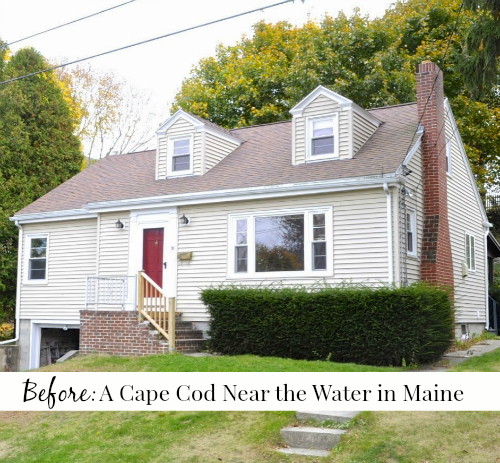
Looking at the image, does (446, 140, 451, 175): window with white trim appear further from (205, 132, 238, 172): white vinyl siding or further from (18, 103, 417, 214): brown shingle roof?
(205, 132, 238, 172): white vinyl siding

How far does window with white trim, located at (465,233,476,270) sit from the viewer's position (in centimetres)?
1755

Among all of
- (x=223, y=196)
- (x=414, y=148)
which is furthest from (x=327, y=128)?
Answer: (x=223, y=196)

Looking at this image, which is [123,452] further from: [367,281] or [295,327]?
[367,281]

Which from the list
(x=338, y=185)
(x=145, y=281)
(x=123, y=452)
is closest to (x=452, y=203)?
(x=338, y=185)

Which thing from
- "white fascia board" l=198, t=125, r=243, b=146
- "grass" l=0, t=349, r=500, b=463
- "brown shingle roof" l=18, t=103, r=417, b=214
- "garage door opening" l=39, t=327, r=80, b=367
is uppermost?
"white fascia board" l=198, t=125, r=243, b=146

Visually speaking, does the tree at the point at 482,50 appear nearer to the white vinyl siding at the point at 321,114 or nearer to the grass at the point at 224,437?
the white vinyl siding at the point at 321,114

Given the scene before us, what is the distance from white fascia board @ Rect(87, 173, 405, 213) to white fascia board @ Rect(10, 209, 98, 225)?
62 cm

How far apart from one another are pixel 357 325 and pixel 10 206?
574 inches

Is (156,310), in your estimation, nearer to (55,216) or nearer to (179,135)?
(179,135)

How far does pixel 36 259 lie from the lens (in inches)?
728

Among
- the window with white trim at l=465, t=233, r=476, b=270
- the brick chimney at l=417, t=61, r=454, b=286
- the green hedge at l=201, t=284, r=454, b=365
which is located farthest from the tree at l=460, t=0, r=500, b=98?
the window with white trim at l=465, t=233, r=476, b=270

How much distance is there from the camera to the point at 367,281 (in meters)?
13.3

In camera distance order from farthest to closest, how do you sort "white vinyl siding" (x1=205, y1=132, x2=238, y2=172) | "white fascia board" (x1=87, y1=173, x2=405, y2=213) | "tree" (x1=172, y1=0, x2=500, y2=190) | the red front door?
"tree" (x1=172, y1=0, x2=500, y2=190)
"white vinyl siding" (x1=205, y1=132, x2=238, y2=172)
the red front door
"white fascia board" (x1=87, y1=173, x2=405, y2=213)

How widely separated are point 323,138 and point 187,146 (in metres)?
3.72
